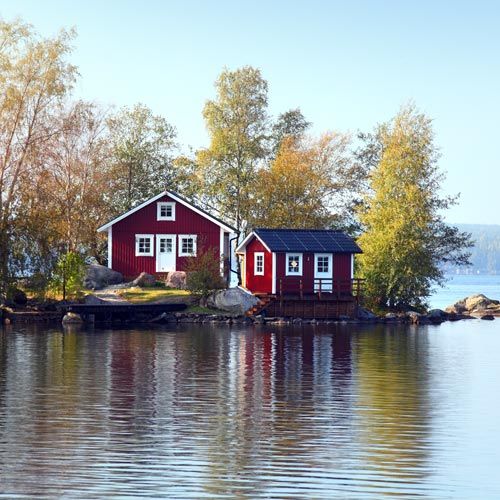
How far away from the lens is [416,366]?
36.1m

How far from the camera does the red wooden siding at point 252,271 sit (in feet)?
202

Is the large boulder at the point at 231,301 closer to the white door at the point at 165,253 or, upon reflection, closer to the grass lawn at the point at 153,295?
the grass lawn at the point at 153,295

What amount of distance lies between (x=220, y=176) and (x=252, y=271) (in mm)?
15765

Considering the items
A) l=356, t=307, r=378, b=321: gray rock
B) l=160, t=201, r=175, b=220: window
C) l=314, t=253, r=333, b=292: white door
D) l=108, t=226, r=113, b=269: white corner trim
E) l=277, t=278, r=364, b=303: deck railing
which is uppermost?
l=160, t=201, r=175, b=220: window

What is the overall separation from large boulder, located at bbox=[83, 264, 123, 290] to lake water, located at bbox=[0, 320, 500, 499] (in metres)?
20.1

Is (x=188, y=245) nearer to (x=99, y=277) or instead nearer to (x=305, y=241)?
(x=99, y=277)

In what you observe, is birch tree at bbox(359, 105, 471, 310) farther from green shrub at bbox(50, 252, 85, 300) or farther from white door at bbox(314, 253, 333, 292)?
green shrub at bbox(50, 252, 85, 300)

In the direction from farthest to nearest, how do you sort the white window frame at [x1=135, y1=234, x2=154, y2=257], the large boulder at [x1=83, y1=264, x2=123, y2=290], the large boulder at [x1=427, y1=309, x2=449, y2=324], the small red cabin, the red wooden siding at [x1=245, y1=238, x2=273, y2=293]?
the white window frame at [x1=135, y1=234, x2=154, y2=257] < the large boulder at [x1=427, y1=309, x2=449, y2=324] < the large boulder at [x1=83, y1=264, x2=123, y2=290] < the red wooden siding at [x1=245, y1=238, x2=273, y2=293] < the small red cabin

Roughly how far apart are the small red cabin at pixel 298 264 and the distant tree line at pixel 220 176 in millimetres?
4152

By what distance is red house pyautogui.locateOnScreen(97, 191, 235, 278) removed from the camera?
216 ft

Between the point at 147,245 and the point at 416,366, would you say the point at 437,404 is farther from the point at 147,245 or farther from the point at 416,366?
the point at 147,245

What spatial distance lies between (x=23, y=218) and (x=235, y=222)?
1004 inches

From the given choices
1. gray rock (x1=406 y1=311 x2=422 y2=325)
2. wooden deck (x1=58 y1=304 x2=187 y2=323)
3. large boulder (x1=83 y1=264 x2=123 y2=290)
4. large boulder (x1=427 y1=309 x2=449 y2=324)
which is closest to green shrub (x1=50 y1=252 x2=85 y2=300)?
wooden deck (x1=58 y1=304 x2=187 y2=323)

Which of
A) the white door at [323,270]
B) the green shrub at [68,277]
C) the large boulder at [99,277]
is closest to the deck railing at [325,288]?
the white door at [323,270]
